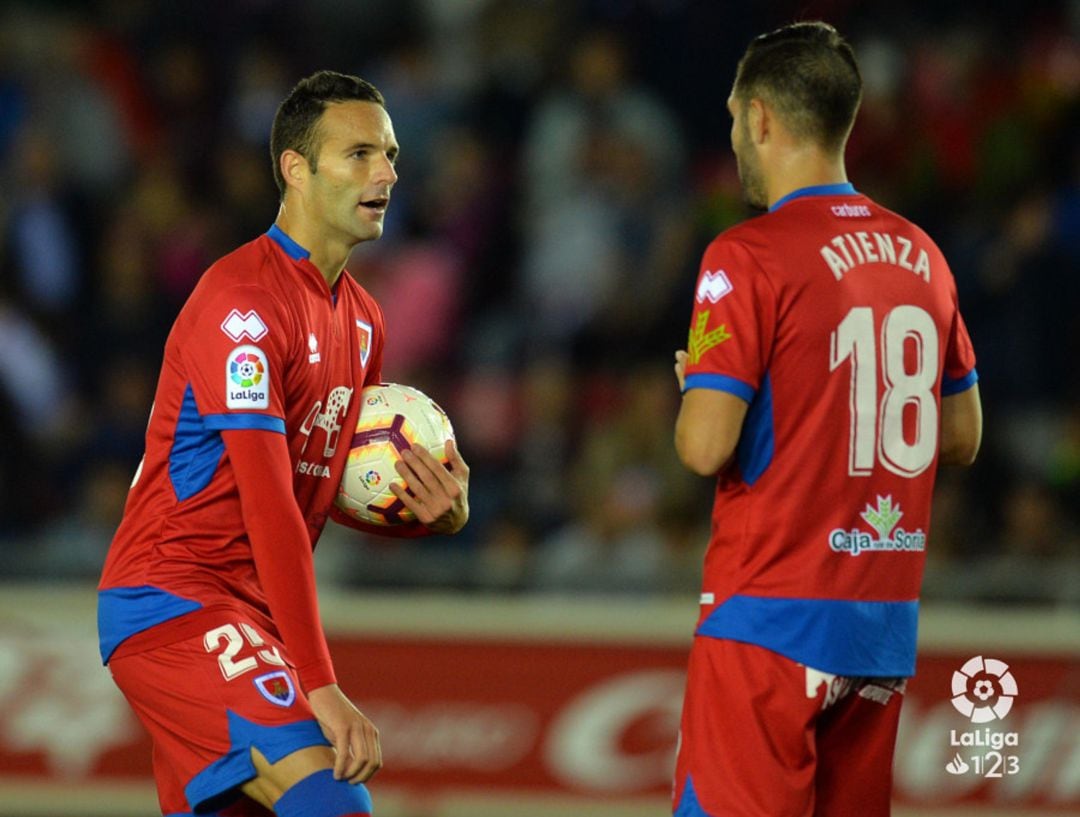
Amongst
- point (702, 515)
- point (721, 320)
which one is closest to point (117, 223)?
point (702, 515)

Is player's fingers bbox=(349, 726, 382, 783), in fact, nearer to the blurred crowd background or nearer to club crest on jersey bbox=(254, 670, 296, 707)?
club crest on jersey bbox=(254, 670, 296, 707)

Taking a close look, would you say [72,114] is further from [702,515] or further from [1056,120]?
[1056,120]

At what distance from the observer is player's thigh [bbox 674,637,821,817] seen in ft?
12.7

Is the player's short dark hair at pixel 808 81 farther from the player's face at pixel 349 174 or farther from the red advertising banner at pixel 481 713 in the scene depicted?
the red advertising banner at pixel 481 713

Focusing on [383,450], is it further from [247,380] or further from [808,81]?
[808,81]

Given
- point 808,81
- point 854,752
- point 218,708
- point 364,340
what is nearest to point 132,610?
point 218,708

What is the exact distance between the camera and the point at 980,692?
6195 mm

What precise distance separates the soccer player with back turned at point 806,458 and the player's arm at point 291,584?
2.43 ft

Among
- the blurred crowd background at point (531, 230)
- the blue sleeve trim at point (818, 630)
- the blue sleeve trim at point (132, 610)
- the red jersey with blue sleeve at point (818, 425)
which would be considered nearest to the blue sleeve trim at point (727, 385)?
the red jersey with blue sleeve at point (818, 425)

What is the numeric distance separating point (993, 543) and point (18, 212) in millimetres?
5547

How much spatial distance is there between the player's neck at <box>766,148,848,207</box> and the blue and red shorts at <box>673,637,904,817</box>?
1032 mm

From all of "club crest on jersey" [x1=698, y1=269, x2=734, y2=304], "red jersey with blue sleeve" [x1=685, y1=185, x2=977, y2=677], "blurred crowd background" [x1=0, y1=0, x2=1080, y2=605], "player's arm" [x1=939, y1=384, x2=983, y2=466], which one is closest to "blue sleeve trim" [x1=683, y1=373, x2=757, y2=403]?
"red jersey with blue sleeve" [x1=685, y1=185, x2=977, y2=677]

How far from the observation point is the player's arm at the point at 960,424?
14.1 ft

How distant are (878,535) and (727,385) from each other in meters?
0.49
